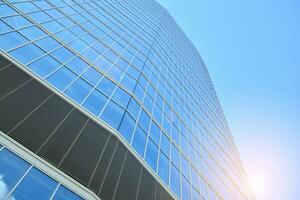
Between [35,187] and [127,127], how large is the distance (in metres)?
9.19

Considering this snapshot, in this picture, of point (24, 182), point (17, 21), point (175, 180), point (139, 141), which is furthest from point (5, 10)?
point (175, 180)

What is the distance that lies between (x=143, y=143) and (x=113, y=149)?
4074 mm

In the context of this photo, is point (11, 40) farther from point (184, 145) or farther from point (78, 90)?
point (184, 145)

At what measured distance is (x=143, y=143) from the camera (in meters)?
20.5

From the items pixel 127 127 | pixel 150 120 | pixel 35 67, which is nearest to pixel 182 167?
pixel 150 120

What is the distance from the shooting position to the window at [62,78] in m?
18.0

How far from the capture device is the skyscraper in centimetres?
1278

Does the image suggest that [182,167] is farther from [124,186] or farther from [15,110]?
[15,110]

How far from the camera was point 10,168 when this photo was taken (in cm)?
1077

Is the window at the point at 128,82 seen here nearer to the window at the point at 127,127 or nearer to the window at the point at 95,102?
the window at the point at 95,102

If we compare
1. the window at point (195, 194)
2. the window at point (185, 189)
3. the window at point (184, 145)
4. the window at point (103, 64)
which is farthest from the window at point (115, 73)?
the window at point (195, 194)

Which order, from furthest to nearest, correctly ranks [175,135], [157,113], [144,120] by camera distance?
[175,135] < [157,113] < [144,120]

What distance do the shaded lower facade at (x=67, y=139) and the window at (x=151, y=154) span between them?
1523 millimetres

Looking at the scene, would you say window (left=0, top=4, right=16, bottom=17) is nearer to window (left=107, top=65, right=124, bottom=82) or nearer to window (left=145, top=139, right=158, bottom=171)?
window (left=107, top=65, right=124, bottom=82)
